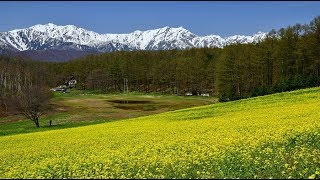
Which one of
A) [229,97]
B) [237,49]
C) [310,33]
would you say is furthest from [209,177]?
[237,49]

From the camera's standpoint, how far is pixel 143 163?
1664 centimetres

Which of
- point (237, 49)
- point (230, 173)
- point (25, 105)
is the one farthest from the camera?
point (237, 49)

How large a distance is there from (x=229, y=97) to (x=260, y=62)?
93.9 feet

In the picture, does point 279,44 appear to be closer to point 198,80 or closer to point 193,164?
point 198,80

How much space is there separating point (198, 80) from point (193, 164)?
487 feet

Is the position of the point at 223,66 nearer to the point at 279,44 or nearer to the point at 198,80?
the point at 279,44

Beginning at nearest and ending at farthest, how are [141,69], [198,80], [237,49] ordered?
[237,49], [198,80], [141,69]

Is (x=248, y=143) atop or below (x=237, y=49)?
below

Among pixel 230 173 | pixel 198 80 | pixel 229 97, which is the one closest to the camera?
pixel 230 173

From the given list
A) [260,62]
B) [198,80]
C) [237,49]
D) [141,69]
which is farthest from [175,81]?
[260,62]

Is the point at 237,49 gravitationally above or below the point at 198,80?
above

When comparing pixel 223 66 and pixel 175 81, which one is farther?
pixel 175 81

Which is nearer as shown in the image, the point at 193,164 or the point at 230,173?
the point at 230,173

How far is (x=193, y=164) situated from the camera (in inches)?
618
